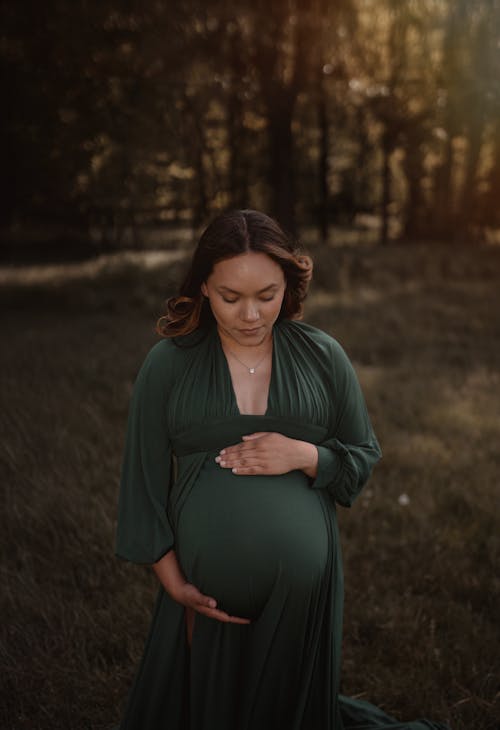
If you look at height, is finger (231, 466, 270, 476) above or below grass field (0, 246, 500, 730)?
above

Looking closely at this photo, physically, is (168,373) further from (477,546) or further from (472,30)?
(472,30)

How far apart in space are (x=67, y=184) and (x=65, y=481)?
8.09 metres

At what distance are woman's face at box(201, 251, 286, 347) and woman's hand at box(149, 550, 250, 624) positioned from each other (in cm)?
77

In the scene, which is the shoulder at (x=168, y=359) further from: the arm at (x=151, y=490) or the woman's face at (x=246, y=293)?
the woman's face at (x=246, y=293)

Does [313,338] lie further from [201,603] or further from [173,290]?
[173,290]

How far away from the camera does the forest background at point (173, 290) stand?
11.8 feet

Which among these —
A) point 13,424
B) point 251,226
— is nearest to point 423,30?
point 13,424

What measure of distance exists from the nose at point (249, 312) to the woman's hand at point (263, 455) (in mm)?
366

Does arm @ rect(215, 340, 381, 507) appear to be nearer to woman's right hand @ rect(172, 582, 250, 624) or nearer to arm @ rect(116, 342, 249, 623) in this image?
arm @ rect(116, 342, 249, 623)

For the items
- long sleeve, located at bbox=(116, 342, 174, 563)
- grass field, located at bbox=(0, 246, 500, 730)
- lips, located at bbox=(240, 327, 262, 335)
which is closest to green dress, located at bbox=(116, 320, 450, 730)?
long sleeve, located at bbox=(116, 342, 174, 563)

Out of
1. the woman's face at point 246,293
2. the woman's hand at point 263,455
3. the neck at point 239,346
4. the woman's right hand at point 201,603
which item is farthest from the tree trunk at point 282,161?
the woman's right hand at point 201,603

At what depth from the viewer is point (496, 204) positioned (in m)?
24.8

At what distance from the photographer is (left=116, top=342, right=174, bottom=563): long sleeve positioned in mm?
2271

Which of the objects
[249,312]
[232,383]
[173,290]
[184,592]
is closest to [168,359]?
[232,383]
